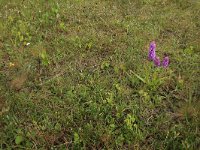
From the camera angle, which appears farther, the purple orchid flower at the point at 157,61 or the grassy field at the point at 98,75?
the purple orchid flower at the point at 157,61

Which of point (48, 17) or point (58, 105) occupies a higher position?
point (48, 17)

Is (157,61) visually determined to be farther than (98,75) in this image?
No

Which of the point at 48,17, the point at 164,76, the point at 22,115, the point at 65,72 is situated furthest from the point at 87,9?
the point at 22,115

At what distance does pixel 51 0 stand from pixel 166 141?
4275mm

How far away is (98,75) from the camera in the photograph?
4.62 meters

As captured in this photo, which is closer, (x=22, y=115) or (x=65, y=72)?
(x=22, y=115)

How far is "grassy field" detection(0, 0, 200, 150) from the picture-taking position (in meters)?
3.74

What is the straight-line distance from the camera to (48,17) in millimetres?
6105

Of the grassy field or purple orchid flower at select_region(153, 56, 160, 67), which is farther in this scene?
purple orchid flower at select_region(153, 56, 160, 67)

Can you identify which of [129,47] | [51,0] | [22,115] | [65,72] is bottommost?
[22,115]

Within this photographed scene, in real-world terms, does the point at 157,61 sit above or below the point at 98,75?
above

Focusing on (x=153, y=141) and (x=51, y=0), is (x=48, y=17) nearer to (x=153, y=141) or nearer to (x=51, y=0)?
(x=51, y=0)

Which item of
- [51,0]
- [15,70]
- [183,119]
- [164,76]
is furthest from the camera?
[51,0]

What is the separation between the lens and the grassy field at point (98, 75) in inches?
147
